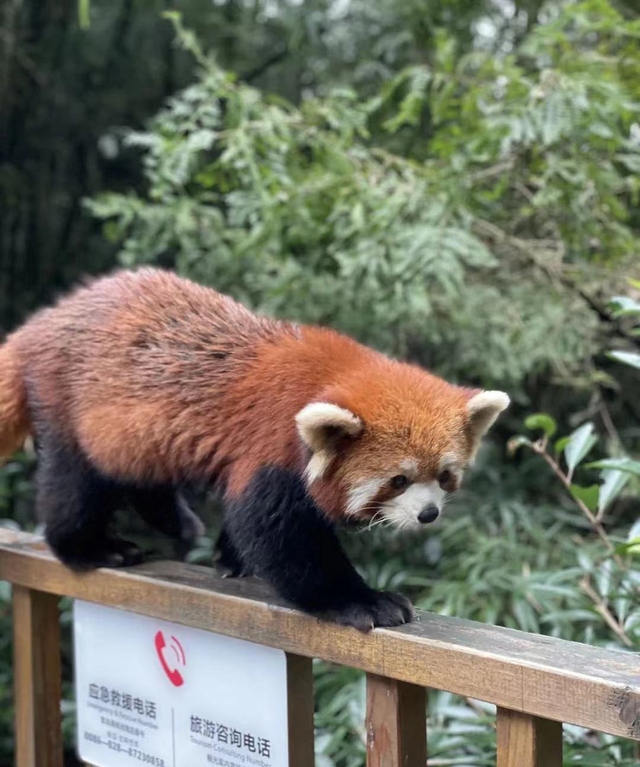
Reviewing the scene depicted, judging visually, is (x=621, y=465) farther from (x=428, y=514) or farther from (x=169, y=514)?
(x=169, y=514)

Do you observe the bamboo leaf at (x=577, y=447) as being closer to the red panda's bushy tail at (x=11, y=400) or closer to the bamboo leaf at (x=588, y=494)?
the bamboo leaf at (x=588, y=494)

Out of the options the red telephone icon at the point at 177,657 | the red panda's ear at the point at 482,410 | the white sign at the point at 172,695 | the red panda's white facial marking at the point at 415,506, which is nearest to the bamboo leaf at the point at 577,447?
the red panda's ear at the point at 482,410

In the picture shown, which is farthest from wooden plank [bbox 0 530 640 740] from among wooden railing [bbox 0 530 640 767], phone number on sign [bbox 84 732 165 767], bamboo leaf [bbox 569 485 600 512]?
bamboo leaf [bbox 569 485 600 512]

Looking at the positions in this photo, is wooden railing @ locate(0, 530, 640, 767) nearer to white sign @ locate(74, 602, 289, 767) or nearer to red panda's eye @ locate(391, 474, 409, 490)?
white sign @ locate(74, 602, 289, 767)

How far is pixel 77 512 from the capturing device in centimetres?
166

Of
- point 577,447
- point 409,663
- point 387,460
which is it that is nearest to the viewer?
point 409,663

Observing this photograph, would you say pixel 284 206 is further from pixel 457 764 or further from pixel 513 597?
pixel 457 764

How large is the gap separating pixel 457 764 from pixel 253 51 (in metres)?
2.87

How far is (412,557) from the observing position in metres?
2.96

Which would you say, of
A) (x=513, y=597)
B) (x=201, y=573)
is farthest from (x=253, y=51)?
(x=201, y=573)

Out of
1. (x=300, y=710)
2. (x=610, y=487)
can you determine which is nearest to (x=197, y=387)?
(x=300, y=710)

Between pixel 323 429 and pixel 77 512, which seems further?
pixel 77 512

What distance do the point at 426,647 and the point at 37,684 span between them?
0.98m

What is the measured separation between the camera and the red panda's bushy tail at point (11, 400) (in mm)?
1722
